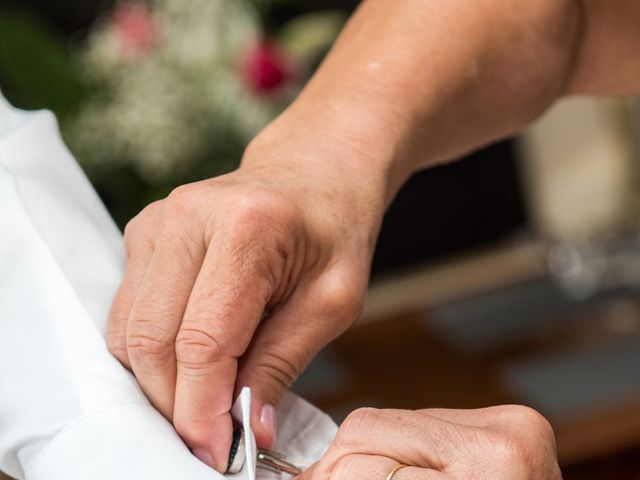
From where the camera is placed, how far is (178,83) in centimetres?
133

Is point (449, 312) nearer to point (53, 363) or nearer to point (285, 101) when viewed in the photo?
point (285, 101)

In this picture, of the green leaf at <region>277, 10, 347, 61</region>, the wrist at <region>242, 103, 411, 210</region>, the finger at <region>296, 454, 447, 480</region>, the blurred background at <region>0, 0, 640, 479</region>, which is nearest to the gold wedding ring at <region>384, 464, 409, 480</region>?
the finger at <region>296, 454, 447, 480</region>

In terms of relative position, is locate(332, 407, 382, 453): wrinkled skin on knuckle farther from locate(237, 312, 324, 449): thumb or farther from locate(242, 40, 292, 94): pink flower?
locate(242, 40, 292, 94): pink flower

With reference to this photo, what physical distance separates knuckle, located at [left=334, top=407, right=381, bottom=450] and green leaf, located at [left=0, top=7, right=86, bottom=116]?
91 cm

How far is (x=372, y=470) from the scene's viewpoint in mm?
467

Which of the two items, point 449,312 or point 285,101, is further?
point 449,312

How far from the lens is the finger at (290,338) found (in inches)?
23.0

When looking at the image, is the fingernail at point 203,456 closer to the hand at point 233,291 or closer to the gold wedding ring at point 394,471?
the hand at point 233,291

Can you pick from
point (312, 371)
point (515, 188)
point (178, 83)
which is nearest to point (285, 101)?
point (178, 83)

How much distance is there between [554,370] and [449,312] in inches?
12.5

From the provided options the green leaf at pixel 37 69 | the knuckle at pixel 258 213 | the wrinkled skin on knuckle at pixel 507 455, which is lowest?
the green leaf at pixel 37 69

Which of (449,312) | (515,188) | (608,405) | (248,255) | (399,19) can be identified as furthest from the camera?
(515,188)

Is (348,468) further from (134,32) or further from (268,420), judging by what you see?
(134,32)

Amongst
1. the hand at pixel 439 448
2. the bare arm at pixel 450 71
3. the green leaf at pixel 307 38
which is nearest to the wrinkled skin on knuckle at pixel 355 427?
the hand at pixel 439 448
